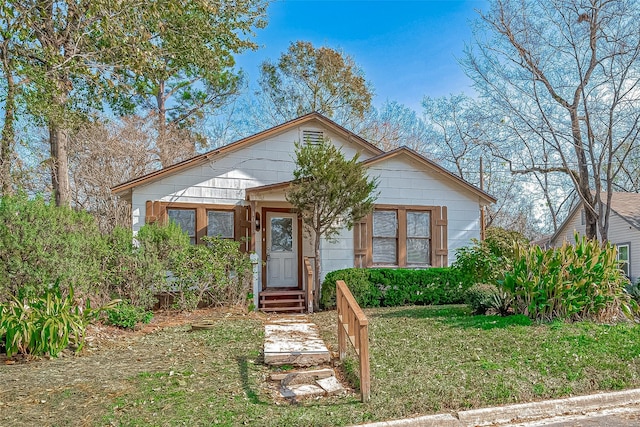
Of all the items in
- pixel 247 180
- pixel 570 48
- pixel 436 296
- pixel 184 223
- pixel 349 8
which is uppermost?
pixel 349 8

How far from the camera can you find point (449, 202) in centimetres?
1219

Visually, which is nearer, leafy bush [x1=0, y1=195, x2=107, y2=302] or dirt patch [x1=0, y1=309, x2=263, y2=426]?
dirt patch [x1=0, y1=309, x2=263, y2=426]

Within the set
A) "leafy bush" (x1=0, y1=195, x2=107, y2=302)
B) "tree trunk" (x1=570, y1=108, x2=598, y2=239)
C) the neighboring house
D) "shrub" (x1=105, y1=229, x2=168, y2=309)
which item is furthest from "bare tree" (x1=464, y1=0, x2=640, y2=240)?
"leafy bush" (x1=0, y1=195, x2=107, y2=302)

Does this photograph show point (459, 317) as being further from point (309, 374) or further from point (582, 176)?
point (582, 176)

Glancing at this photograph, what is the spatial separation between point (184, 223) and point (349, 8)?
8.01m

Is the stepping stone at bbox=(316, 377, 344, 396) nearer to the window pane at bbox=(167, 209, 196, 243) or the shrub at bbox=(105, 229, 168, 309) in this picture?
the shrub at bbox=(105, 229, 168, 309)

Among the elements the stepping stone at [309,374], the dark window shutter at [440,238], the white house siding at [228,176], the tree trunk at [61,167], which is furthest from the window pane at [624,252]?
the tree trunk at [61,167]

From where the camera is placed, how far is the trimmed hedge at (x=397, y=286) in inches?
409

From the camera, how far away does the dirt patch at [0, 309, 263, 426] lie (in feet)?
13.6

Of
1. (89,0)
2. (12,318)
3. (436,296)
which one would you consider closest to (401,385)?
(12,318)

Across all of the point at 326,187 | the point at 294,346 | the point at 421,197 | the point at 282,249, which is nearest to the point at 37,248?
the point at 294,346

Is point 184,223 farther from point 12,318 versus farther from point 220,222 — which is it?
point 12,318

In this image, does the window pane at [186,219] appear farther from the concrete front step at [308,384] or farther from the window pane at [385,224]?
the concrete front step at [308,384]

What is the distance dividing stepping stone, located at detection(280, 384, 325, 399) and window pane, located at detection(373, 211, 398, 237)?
23.3ft
